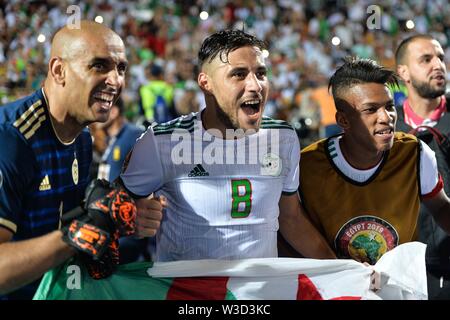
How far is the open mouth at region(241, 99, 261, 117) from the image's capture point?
320 cm

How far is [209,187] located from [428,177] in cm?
117

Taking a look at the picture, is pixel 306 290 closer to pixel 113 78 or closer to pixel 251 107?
pixel 251 107

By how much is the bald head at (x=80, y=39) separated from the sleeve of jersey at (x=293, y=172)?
3.18 feet

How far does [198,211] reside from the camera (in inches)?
→ 125

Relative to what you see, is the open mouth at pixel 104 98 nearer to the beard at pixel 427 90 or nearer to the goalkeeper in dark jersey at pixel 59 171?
the goalkeeper in dark jersey at pixel 59 171

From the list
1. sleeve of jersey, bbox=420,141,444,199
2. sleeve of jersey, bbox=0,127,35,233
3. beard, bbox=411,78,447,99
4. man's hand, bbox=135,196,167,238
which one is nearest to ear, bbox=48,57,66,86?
sleeve of jersey, bbox=0,127,35,233

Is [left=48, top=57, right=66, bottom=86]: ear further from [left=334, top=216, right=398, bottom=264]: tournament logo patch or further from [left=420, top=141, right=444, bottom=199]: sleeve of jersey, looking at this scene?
[left=420, top=141, right=444, bottom=199]: sleeve of jersey

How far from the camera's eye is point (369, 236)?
3457mm

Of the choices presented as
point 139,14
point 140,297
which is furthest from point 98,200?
point 139,14

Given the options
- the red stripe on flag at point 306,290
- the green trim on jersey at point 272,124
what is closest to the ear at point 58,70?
the green trim on jersey at point 272,124

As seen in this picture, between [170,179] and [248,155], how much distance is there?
38cm

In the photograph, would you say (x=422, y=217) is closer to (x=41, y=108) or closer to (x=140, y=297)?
(x=140, y=297)

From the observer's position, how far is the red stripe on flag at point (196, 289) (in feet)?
9.84

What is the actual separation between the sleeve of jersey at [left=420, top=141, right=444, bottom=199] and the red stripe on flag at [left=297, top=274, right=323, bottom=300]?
0.88 meters
